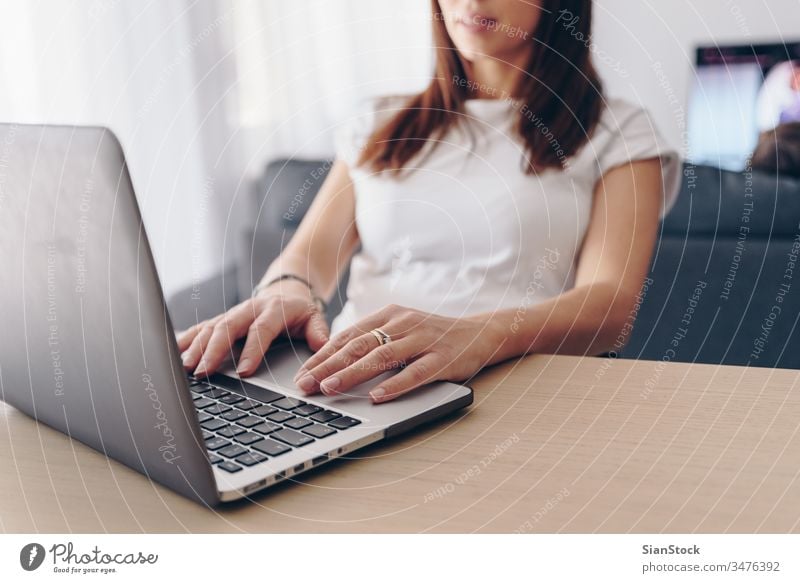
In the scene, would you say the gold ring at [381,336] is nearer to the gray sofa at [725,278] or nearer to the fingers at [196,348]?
the fingers at [196,348]

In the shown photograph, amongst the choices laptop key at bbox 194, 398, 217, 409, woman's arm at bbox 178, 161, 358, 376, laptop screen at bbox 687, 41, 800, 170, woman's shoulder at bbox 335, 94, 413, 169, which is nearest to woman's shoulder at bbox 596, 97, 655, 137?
woman's shoulder at bbox 335, 94, 413, 169

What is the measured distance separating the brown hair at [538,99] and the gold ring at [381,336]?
16.2 inches

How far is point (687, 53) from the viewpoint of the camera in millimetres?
2232

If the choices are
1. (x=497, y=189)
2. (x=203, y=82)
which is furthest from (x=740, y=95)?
(x=497, y=189)

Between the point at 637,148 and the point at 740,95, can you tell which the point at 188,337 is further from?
the point at 740,95

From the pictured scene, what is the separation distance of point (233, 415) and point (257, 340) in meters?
0.10

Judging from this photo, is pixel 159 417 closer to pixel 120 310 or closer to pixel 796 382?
pixel 120 310

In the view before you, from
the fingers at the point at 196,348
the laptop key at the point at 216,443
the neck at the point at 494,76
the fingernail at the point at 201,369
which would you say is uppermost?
the neck at the point at 494,76

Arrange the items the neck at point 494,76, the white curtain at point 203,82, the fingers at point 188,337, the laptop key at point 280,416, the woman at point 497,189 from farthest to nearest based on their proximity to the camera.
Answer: the white curtain at point 203,82, the neck at point 494,76, the woman at point 497,189, the fingers at point 188,337, the laptop key at point 280,416

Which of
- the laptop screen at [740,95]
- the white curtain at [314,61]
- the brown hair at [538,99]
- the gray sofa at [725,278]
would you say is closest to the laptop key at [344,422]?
the brown hair at [538,99]

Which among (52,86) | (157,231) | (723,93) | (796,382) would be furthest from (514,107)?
(723,93)

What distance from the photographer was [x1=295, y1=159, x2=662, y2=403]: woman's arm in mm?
433

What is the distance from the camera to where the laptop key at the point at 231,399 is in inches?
16.1
